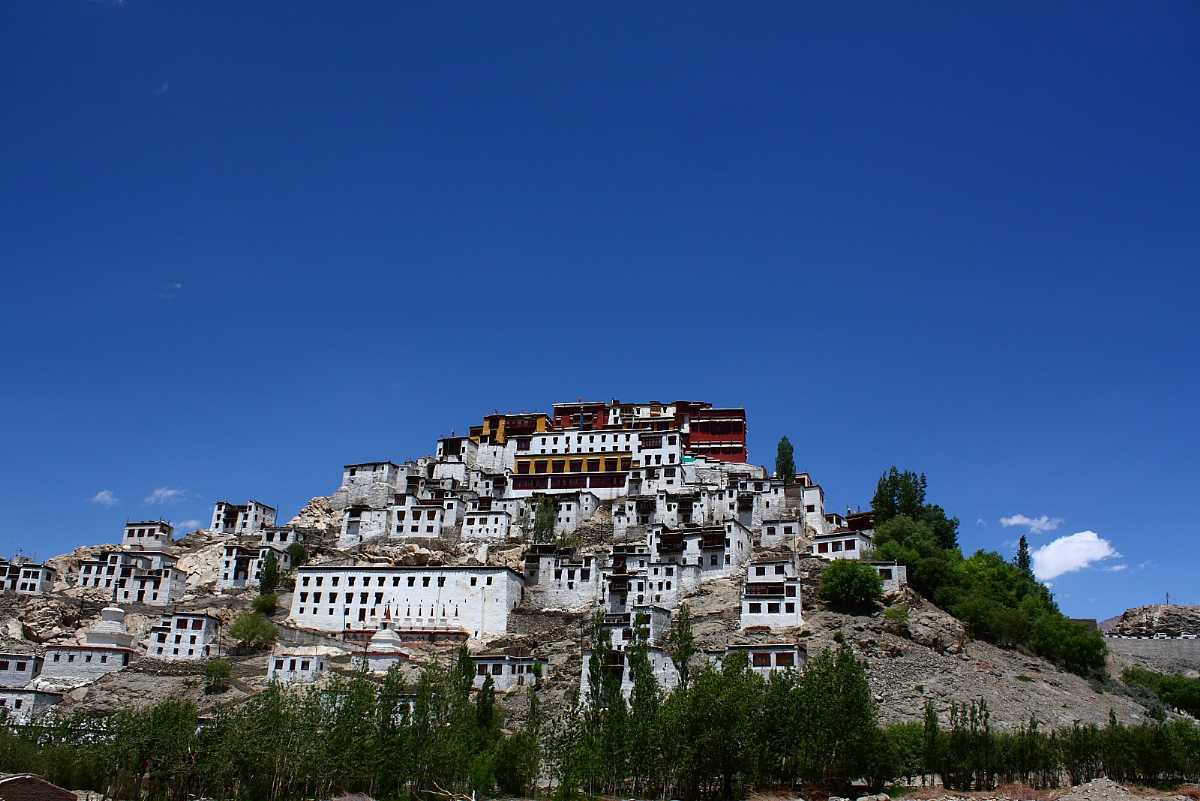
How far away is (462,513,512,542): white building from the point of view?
84375 millimetres

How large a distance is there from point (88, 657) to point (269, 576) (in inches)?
571

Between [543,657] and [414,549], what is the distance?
2006 centimetres

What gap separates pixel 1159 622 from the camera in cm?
10088

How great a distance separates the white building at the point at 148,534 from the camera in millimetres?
87000

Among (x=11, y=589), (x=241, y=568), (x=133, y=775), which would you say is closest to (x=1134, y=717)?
(x=133, y=775)

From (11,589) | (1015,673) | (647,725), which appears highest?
(11,589)

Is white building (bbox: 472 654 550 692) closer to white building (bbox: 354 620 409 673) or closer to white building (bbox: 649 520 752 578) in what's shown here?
white building (bbox: 354 620 409 673)

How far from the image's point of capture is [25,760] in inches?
1667

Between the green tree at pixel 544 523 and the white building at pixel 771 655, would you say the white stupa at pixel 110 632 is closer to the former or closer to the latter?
the green tree at pixel 544 523

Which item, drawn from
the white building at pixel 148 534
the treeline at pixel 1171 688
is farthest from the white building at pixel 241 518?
the treeline at pixel 1171 688

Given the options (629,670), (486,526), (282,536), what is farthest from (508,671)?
(282,536)

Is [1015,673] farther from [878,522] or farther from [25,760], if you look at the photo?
[25,760]

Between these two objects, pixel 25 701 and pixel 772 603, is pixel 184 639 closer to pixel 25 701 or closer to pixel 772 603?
pixel 25 701

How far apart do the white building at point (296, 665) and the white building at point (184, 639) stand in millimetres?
6126
